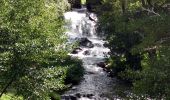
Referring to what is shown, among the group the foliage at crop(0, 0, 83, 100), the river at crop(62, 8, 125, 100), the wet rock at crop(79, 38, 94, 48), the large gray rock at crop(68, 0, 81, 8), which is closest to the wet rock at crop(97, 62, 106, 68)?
the river at crop(62, 8, 125, 100)

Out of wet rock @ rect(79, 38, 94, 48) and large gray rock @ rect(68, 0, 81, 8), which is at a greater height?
large gray rock @ rect(68, 0, 81, 8)

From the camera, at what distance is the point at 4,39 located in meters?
22.5

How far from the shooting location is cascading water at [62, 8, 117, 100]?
3762cm

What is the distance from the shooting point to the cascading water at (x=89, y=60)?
37.6 metres

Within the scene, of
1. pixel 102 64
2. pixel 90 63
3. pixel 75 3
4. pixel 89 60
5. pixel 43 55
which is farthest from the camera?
pixel 75 3

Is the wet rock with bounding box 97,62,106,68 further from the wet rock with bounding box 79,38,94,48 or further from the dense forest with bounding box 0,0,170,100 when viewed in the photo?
the dense forest with bounding box 0,0,170,100

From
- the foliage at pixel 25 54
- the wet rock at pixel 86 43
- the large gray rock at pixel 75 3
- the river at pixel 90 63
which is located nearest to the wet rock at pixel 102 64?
the river at pixel 90 63

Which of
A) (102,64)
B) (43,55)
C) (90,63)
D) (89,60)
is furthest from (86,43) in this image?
(43,55)

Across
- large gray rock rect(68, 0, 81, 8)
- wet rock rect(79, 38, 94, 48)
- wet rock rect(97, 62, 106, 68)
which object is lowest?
wet rock rect(97, 62, 106, 68)

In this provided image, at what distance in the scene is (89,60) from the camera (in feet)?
169

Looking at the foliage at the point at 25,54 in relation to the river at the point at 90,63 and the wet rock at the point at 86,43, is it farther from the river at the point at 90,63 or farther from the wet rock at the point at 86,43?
the wet rock at the point at 86,43

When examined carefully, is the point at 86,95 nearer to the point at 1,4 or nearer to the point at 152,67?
the point at 1,4

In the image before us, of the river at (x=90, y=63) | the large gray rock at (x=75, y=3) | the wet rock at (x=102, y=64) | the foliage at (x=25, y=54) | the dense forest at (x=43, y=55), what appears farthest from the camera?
the large gray rock at (x=75, y=3)

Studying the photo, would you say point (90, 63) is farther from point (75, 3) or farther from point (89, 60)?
point (75, 3)
